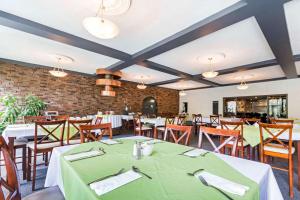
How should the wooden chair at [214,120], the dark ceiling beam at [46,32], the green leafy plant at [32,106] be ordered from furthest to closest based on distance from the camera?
1. the wooden chair at [214,120]
2. the green leafy plant at [32,106]
3. the dark ceiling beam at [46,32]

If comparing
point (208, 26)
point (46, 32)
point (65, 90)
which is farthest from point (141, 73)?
point (208, 26)

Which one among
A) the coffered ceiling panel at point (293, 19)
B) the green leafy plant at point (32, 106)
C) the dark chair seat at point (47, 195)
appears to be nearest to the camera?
the dark chair seat at point (47, 195)

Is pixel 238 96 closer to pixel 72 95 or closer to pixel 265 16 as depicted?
pixel 265 16

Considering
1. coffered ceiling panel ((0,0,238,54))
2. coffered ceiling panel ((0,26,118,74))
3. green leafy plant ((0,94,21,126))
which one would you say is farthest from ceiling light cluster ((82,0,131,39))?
green leafy plant ((0,94,21,126))

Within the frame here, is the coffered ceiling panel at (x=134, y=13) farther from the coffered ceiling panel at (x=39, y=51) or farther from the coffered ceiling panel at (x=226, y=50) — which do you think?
the coffered ceiling panel at (x=39, y=51)

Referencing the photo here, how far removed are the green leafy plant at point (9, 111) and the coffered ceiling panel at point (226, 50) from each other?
184 inches

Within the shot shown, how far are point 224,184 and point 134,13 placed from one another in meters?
2.59

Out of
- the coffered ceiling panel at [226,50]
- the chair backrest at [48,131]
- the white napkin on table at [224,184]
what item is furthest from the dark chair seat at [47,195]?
the coffered ceiling panel at [226,50]

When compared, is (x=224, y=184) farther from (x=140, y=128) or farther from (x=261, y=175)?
(x=140, y=128)

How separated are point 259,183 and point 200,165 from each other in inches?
14.7

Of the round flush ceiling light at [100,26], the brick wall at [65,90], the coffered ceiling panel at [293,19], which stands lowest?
the brick wall at [65,90]

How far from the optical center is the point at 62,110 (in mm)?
5922

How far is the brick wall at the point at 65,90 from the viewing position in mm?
4980

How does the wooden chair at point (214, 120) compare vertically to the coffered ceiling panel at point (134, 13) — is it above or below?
below
